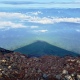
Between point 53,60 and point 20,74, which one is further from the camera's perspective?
point 53,60

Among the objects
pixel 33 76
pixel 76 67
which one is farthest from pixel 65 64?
pixel 33 76

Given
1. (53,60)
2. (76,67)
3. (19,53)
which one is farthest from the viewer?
(19,53)

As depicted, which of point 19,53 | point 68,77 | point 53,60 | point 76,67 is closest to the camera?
point 68,77

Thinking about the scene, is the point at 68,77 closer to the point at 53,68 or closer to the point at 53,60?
the point at 53,68

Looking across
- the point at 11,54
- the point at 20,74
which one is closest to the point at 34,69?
the point at 20,74

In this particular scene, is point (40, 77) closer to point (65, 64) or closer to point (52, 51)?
point (65, 64)

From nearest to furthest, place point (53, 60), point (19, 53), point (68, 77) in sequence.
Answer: point (68, 77), point (53, 60), point (19, 53)
